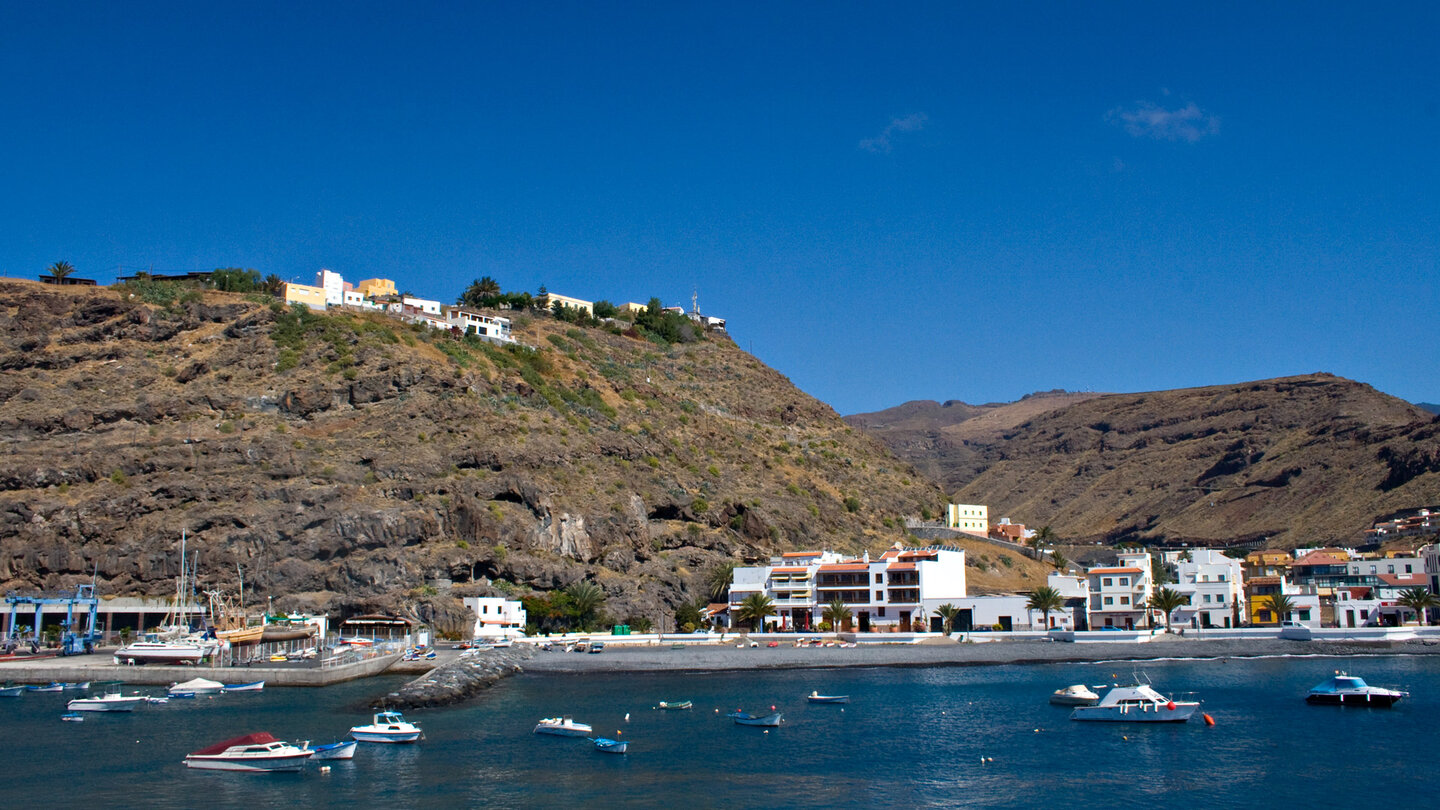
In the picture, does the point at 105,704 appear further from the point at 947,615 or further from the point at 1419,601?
the point at 1419,601

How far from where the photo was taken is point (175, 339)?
116m

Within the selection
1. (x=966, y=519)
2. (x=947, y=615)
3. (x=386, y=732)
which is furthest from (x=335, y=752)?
(x=966, y=519)

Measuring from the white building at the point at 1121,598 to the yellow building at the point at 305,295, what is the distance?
85777 mm

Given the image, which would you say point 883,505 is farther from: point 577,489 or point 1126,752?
point 1126,752

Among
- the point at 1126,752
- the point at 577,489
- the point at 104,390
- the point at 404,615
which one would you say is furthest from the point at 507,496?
the point at 1126,752

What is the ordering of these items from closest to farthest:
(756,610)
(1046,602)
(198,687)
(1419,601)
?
1. (198,687)
2. (1419,601)
3. (1046,602)
4. (756,610)

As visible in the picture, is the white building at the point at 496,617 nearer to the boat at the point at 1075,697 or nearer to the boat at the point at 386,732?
the boat at the point at 386,732

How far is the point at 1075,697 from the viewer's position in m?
62.0

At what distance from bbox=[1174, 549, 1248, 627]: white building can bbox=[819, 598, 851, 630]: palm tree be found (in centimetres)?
2824

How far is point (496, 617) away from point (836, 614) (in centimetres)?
A: 2864

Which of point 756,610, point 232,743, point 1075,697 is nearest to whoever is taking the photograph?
point 232,743

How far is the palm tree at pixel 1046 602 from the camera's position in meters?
98.1

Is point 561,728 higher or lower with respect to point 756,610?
lower

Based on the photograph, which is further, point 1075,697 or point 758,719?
point 1075,697
